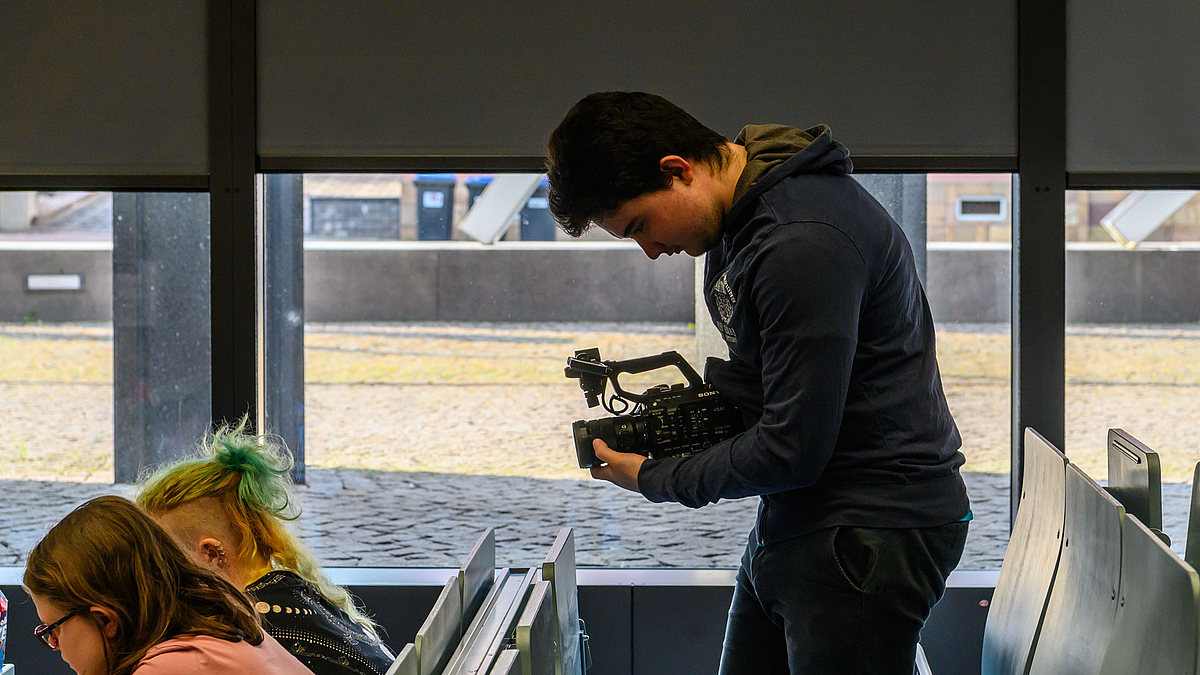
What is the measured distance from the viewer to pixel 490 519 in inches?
138

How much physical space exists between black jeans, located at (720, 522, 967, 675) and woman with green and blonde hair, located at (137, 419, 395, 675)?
713mm

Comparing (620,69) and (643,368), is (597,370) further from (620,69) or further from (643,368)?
(620,69)

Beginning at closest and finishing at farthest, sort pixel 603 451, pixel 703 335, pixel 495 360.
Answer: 1. pixel 603 451
2. pixel 703 335
3. pixel 495 360

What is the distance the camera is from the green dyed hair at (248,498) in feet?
6.54

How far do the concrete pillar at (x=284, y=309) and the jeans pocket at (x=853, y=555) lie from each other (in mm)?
2201

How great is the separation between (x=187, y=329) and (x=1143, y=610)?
278 centimetres

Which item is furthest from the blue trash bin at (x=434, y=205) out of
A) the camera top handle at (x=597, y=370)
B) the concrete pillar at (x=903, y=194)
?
the camera top handle at (x=597, y=370)

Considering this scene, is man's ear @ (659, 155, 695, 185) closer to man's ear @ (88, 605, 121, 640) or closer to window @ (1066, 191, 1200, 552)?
man's ear @ (88, 605, 121, 640)

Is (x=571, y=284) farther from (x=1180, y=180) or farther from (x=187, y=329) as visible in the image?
(x=1180, y=180)

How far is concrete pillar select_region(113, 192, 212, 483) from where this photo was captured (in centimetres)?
330

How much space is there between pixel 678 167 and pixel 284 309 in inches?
82.8

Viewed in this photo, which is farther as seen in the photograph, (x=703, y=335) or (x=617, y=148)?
(x=703, y=335)

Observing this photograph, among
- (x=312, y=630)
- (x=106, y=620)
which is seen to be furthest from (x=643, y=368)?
(x=106, y=620)

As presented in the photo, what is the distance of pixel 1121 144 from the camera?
3053 mm
